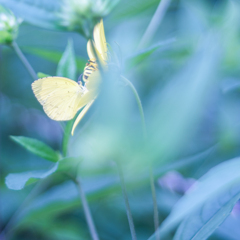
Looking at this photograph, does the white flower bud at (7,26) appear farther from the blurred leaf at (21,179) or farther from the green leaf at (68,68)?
the blurred leaf at (21,179)

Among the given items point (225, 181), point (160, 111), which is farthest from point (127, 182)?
point (225, 181)

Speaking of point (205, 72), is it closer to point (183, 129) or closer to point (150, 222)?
point (183, 129)

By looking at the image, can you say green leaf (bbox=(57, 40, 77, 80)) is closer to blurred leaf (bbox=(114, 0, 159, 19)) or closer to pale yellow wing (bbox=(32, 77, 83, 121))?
pale yellow wing (bbox=(32, 77, 83, 121))

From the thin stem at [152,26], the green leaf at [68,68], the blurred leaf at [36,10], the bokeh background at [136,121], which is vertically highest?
the blurred leaf at [36,10]

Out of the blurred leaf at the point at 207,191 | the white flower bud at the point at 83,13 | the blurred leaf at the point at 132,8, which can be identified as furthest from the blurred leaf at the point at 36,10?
the blurred leaf at the point at 132,8

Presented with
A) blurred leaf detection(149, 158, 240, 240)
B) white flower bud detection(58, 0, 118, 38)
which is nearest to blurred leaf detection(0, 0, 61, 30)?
white flower bud detection(58, 0, 118, 38)

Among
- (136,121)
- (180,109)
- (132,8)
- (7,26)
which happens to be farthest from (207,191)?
(132,8)

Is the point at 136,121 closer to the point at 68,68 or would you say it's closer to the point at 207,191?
the point at 68,68
